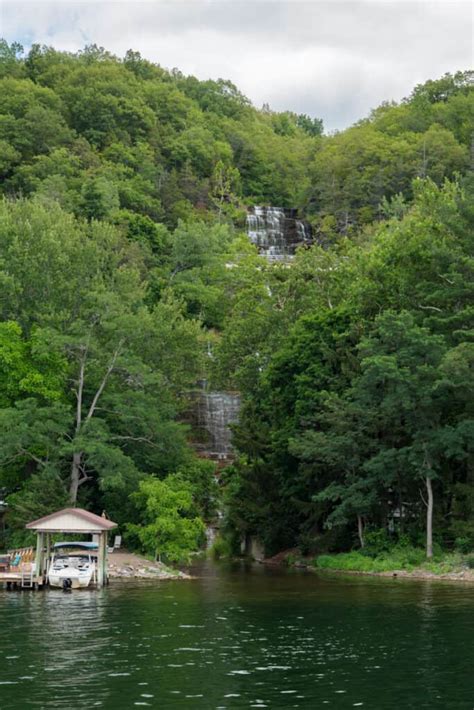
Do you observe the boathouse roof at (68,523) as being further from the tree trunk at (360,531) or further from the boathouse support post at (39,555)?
the tree trunk at (360,531)

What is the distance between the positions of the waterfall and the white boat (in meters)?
32.4

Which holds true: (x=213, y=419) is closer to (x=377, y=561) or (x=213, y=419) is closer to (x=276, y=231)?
(x=377, y=561)

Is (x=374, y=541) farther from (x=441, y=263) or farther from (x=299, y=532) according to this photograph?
(x=441, y=263)

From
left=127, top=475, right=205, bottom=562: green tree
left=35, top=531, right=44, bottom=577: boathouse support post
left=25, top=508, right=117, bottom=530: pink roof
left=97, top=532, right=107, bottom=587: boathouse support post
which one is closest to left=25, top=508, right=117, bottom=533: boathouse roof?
left=25, top=508, right=117, bottom=530: pink roof

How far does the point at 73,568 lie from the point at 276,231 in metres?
93.8

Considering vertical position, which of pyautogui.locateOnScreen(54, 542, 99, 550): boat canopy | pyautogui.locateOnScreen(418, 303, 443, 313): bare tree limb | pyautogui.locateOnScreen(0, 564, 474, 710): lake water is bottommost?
pyautogui.locateOnScreen(0, 564, 474, 710): lake water

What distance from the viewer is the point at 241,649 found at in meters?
26.7

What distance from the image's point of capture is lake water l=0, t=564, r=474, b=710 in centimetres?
2086

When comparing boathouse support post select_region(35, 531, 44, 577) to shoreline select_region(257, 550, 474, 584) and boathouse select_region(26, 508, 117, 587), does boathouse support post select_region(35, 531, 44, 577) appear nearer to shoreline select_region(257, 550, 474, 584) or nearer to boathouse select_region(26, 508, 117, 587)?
boathouse select_region(26, 508, 117, 587)

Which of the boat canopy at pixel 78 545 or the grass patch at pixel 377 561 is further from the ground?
the boat canopy at pixel 78 545

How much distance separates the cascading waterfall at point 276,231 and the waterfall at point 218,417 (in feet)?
144

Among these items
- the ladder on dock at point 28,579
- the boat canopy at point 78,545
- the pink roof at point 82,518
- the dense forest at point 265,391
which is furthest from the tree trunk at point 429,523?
the ladder on dock at point 28,579

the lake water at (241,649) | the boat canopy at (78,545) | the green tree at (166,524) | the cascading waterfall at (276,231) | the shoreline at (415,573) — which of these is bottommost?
the lake water at (241,649)

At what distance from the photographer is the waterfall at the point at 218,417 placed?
79.5 metres
